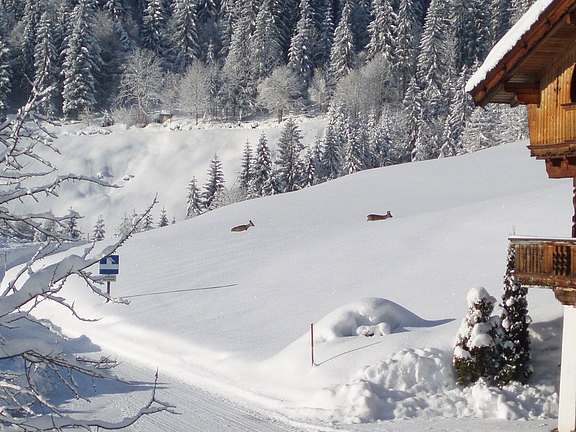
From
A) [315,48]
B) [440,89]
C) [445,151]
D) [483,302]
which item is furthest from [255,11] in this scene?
[483,302]

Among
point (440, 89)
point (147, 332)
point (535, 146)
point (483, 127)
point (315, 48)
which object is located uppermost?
point (315, 48)

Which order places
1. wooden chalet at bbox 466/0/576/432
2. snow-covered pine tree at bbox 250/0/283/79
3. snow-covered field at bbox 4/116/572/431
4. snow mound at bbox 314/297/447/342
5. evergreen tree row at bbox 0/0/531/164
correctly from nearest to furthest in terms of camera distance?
wooden chalet at bbox 466/0/576/432 → snow-covered field at bbox 4/116/572/431 → snow mound at bbox 314/297/447/342 → evergreen tree row at bbox 0/0/531/164 → snow-covered pine tree at bbox 250/0/283/79

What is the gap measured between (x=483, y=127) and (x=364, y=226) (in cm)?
3469

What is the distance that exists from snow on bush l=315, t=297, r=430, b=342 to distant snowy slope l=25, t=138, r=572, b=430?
0.12 ft

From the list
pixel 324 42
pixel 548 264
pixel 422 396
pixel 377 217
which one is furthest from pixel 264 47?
pixel 548 264

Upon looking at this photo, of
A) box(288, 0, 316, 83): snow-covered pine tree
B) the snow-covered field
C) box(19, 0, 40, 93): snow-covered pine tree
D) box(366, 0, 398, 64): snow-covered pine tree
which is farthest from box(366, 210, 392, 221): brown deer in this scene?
box(19, 0, 40, 93): snow-covered pine tree

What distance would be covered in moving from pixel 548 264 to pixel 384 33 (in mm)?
87155

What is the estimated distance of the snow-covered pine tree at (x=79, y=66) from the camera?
273 feet

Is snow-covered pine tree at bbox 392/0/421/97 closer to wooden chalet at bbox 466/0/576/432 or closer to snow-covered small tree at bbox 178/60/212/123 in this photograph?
snow-covered small tree at bbox 178/60/212/123

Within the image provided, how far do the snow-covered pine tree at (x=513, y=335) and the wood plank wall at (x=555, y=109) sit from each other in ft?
8.11

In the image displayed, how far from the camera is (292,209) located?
3541cm

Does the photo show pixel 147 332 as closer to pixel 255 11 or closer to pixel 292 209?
pixel 292 209

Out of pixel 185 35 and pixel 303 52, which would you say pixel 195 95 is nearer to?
pixel 303 52

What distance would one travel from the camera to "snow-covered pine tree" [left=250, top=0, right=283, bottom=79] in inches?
3640
